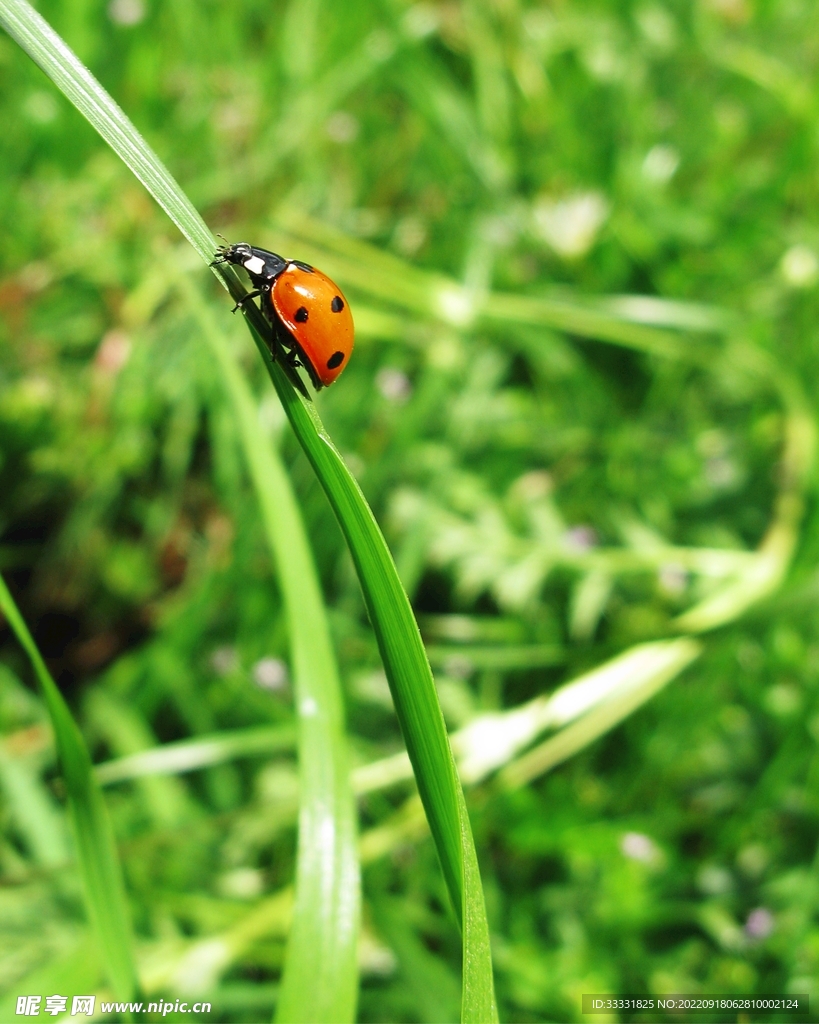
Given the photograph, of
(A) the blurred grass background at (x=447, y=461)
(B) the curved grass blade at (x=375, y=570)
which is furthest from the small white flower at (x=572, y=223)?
(B) the curved grass blade at (x=375, y=570)

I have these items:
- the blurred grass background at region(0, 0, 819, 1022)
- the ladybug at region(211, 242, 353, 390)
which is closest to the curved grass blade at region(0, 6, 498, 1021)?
the ladybug at region(211, 242, 353, 390)

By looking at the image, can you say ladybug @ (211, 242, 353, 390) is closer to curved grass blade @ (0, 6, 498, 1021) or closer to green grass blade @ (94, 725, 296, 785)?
curved grass blade @ (0, 6, 498, 1021)

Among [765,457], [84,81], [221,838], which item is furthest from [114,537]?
[765,457]

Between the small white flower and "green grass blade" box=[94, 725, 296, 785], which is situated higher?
the small white flower

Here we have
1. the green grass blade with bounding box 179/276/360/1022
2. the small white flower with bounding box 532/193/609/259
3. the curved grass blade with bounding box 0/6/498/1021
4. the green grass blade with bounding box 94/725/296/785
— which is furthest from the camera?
the small white flower with bounding box 532/193/609/259

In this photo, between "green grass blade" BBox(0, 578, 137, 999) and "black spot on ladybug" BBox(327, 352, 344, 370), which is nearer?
"green grass blade" BBox(0, 578, 137, 999)

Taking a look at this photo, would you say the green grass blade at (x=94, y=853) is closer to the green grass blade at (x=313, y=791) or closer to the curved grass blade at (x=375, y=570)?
the green grass blade at (x=313, y=791)
